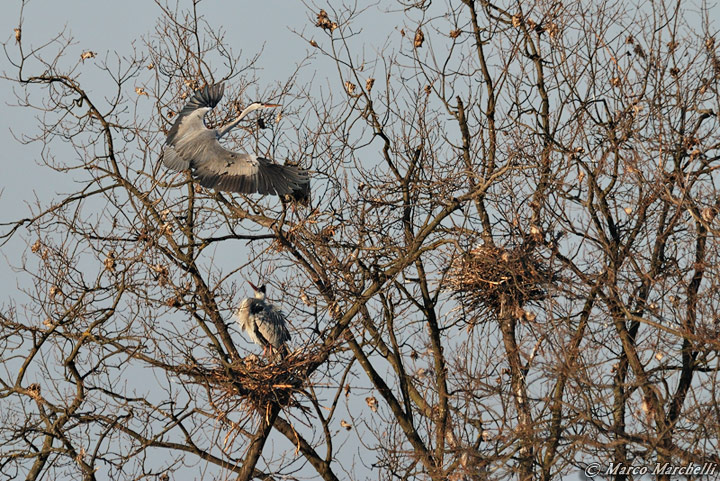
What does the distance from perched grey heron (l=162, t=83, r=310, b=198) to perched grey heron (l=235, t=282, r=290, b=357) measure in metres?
1.17

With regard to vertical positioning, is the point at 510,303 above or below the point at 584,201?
below

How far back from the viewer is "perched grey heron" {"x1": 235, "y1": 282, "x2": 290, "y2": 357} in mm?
9805

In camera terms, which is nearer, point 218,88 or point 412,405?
point 218,88

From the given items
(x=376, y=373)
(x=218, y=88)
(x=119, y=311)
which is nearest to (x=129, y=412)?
(x=119, y=311)

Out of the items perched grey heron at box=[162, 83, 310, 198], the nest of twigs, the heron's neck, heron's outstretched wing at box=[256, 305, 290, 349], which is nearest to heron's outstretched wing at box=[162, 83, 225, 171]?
perched grey heron at box=[162, 83, 310, 198]

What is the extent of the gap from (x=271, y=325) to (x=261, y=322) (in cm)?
10

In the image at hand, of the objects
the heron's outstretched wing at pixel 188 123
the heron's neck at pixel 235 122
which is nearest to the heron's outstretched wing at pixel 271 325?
the heron's outstretched wing at pixel 188 123

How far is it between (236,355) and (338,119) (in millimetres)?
2600

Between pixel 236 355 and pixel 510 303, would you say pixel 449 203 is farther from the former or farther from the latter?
pixel 236 355

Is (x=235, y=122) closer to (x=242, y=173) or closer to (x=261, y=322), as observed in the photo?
(x=242, y=173)

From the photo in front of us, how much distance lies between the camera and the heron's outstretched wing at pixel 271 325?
386 inches

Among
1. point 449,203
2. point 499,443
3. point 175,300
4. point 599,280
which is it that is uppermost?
point 449,203

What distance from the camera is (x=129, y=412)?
917cm

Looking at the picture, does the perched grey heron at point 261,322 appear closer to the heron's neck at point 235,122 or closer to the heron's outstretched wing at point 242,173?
the heron's outstretched wing at point 242,173
